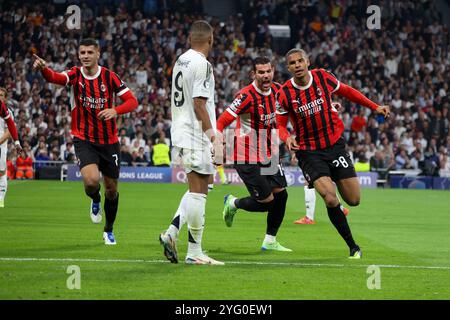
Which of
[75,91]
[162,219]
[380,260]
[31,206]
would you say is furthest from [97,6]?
[380,260]

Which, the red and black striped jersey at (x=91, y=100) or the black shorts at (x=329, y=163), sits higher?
the red and black striped jersey at (x=91, y=100)

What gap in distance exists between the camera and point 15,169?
98.2ft

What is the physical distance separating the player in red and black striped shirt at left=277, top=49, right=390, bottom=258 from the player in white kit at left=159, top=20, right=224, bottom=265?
188 centimetres

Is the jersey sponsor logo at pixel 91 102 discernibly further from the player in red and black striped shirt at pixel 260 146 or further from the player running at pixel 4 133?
the player running at pixel 4 133

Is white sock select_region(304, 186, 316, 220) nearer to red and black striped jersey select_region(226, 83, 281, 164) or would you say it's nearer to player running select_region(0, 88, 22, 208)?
red and black striped jersey select_region(226, 83, 281, 164)

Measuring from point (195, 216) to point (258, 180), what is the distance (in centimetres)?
257

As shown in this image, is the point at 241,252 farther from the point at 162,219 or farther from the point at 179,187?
the point at 179,187

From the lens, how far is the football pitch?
7488 millimetres

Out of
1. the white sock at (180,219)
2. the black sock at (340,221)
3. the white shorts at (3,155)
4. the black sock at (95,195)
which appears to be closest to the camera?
the white sock at (180,219)

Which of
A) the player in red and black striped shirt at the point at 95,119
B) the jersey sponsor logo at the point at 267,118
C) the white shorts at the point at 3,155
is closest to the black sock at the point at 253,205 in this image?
the jersey sponsor logo at the point at 267,118

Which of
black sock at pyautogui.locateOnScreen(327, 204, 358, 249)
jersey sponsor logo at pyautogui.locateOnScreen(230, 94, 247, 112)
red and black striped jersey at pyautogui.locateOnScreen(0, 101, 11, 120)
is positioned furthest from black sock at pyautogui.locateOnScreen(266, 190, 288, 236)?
red and black striped jersey at pyautogui.locateOnScreen(0, 101, 11, 120)

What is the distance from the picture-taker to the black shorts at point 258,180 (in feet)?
37.4

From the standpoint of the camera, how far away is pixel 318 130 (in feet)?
35.4

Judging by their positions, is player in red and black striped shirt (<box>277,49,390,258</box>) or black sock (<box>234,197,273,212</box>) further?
black sock (<box>234,197,273,212</box>)
